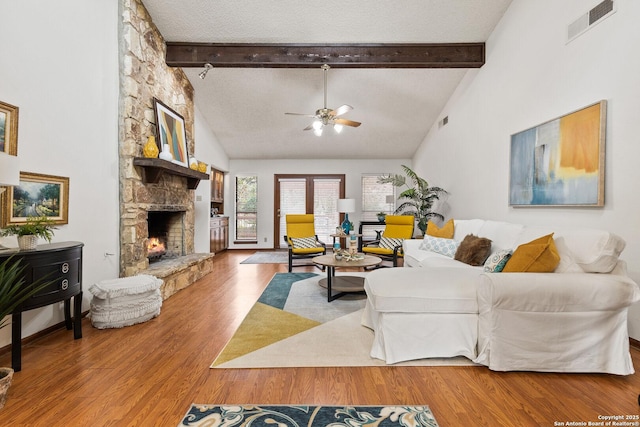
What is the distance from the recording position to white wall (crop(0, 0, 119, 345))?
7.82 feet

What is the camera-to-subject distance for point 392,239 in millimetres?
5363

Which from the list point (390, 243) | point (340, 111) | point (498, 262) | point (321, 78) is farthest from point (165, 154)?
point (498, 262)

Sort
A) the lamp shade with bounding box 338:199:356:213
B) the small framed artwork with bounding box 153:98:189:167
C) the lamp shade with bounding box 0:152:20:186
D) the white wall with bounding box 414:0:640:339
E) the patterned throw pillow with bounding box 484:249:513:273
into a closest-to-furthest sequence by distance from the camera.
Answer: the lamp shade with bounding box 0:152:20:186 < the white wall with bounding box 414:0:640:339 < the patterned throw pillow with bounding box 484:249:513:273 < the small framed artwork with bounding box 153:98:189:167 < the lamp shade with bounding box 338:199:356:213

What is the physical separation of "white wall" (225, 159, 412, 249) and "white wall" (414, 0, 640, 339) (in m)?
2.68

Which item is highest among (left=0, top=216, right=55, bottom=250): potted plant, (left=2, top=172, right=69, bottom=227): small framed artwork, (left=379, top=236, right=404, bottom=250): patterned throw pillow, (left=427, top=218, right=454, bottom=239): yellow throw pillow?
(left=2, top=172, right=69, bottom=227): small framed artwork

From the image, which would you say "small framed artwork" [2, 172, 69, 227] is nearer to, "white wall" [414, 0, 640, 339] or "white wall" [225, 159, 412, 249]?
"white wall" [414, 0, 640, 339]

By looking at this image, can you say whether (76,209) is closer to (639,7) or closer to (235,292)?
(235,292)

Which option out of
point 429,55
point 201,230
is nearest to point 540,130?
point 429,55

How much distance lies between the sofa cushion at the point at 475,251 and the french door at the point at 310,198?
483 cm

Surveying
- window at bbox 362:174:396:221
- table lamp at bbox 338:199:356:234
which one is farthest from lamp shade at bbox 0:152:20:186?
window at bbox 362:174:396:221

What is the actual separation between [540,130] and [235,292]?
4.06m

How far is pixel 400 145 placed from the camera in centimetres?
753

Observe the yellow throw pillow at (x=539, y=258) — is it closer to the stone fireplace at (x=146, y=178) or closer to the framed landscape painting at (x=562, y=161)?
the framed landscape painting at (x=562, y=161)

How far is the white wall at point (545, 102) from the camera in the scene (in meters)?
2.50
